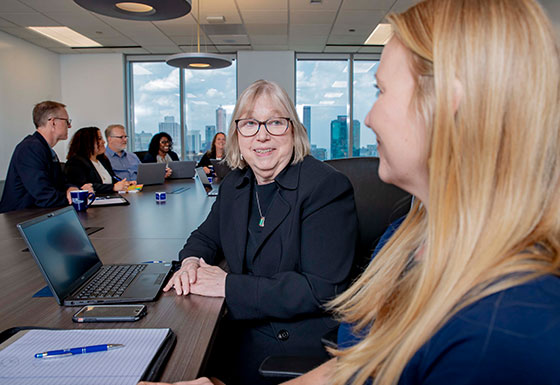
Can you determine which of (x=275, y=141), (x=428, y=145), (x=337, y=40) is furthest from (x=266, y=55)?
(x=428, y=145)

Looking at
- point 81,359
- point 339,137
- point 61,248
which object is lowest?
point 81,359

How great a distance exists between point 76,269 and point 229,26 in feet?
19.6

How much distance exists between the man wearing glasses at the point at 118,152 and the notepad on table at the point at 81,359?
4618mm

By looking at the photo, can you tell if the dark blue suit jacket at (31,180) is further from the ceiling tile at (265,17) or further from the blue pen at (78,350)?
the ceiling tile at (265,17)

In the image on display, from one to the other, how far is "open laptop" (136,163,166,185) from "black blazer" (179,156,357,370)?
2773 mm

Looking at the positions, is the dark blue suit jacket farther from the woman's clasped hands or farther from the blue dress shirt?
the blue dress shirt

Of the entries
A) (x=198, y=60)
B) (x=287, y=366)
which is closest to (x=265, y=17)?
(x=198, y=60)

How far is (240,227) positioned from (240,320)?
1.12 feet

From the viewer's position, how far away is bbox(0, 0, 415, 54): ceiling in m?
5.52

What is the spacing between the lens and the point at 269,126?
1.55 meters

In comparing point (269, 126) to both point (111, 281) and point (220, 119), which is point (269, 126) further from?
point (220, 119)

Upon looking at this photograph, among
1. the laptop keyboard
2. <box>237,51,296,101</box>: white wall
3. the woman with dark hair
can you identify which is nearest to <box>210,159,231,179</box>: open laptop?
the woman with dark hair

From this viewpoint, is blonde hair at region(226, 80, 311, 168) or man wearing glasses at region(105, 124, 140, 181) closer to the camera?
blonde hair at region(226, 80, 311, 168)

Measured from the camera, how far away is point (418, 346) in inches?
→ 20.7
